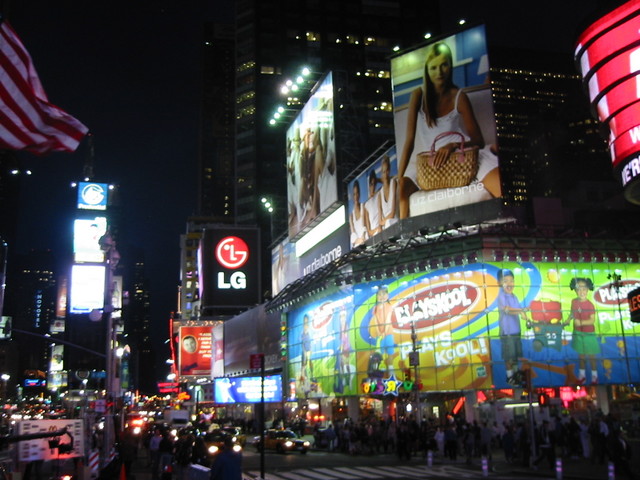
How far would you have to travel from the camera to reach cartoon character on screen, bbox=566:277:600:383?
41.0 m

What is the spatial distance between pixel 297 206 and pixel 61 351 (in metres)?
131

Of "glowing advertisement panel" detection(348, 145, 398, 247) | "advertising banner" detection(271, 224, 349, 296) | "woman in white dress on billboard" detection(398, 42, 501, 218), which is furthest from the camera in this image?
"advertising banner" detection(271, 224, 349, 296)

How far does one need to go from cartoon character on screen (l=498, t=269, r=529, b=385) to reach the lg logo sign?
37179mm

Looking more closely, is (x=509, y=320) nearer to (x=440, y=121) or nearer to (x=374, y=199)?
(x=440, y=121)

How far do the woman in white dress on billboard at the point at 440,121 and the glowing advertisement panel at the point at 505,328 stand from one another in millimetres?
5854

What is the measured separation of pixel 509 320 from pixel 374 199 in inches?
602

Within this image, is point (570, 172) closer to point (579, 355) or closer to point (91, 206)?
point (91, 206)

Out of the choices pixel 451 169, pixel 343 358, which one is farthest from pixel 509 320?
pixel 343 358

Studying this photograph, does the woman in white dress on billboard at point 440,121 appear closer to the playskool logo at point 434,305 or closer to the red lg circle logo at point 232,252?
the playskool logo at point 434,305

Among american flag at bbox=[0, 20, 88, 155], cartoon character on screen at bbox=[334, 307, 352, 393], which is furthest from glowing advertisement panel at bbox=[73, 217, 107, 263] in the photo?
american flag at bbox=[0, 20, 88, 155]

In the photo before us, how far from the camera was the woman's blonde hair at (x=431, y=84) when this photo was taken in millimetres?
45966

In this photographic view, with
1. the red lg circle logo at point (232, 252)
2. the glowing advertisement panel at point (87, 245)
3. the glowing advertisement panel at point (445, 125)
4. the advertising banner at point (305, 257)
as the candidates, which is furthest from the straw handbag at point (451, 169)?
the red lg circle logo at point (232, 252)

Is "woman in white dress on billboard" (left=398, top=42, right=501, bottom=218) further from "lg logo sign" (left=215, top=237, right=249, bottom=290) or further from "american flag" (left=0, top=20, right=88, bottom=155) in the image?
"american flag" (left=0, top=20, right=88, bottom=155)

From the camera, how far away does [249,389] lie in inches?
2456
